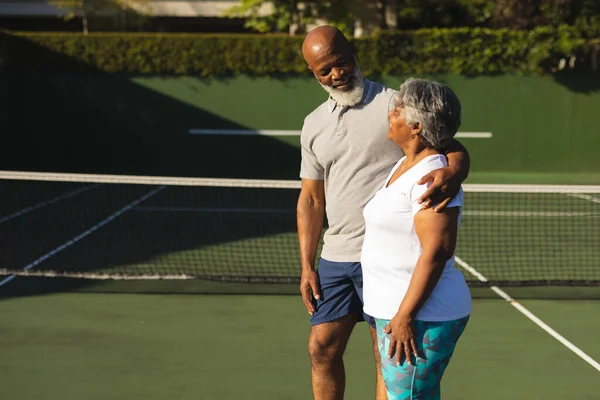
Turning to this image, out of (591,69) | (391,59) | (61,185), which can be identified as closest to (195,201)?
(61,185)

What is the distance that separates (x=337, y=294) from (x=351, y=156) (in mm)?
664

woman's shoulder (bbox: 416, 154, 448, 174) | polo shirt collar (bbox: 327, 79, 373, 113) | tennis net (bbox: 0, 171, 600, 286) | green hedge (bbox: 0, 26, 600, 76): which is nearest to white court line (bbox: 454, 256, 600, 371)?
tennis net (bbox: 0, 171, 600, 286)

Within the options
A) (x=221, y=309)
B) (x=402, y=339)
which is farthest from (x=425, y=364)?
(x=221, y=309)

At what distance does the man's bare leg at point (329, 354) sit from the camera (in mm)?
4297

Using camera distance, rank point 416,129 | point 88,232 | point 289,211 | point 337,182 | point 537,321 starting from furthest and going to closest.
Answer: point 289,211 → point 88,232 → point 537,321 → point 337,182 → point 416,129

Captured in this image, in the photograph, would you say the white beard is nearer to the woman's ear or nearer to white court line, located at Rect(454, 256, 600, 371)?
the woman's ear

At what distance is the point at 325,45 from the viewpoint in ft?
13.2

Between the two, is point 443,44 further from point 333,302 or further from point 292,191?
point 333,302

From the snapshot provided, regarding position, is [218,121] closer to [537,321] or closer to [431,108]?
[537,321]

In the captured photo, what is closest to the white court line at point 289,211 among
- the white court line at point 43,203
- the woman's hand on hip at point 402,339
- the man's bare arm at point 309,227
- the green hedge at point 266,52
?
the white court line at point 43,203

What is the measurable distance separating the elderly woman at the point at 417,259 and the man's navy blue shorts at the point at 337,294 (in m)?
1.01

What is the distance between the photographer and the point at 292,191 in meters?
17.9

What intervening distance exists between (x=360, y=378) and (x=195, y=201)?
10613 mm

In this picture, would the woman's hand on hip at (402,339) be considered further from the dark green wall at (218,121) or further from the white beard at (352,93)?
the dark green wall at (218,121)
